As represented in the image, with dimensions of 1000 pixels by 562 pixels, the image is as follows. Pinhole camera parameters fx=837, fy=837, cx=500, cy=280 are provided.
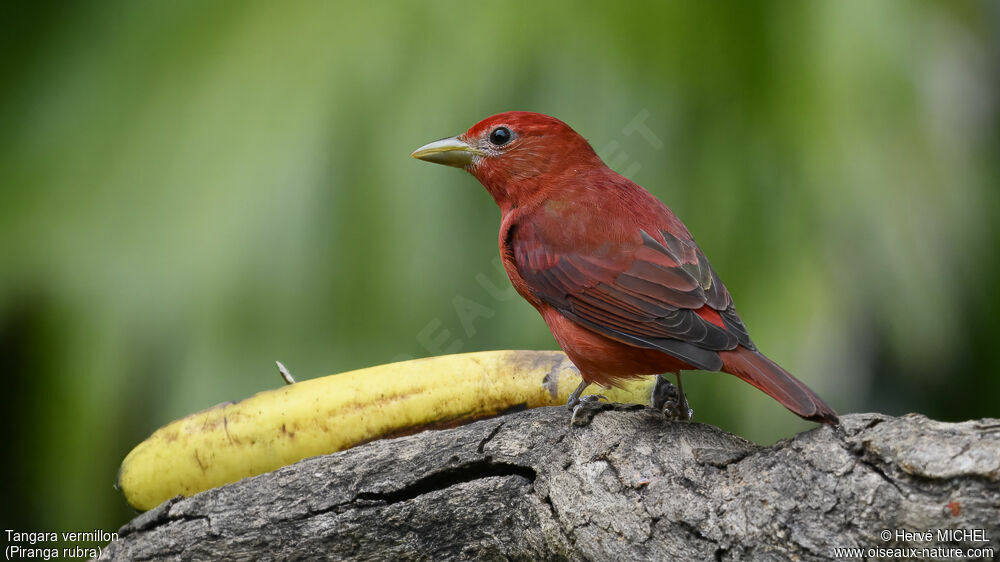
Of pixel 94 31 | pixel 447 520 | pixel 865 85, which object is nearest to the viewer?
pixel 447 520

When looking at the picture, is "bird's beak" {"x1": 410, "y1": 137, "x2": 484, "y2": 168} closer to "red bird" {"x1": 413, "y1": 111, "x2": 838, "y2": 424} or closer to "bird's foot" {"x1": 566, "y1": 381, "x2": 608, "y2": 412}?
"red bird" {"x1": 413, "y1": 111, "x2": 838, "y2": 424}

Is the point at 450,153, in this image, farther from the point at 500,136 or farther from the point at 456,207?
the point at 456,207

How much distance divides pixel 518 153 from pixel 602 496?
975 millimetres

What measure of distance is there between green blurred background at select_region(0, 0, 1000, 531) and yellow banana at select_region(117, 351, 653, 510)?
1.90ft

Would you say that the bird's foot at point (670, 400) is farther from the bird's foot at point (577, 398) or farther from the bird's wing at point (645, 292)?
the bird's wing at point (645, 292)

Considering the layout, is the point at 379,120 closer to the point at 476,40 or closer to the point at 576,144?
the point at 476,40

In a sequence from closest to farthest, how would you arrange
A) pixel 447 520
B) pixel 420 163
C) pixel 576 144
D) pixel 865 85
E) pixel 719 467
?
pixel 719 467 → pixel 447 520 → pixel 576 144 → pixel 865 85 → pixel 420 163

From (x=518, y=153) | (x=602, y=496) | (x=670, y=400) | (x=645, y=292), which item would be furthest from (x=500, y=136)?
(x=602, y=496)

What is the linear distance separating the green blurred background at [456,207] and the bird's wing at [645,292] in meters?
0.78

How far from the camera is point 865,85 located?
250 cm

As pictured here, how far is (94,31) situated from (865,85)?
2683 mm

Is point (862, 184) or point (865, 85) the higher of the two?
point (865, 85)

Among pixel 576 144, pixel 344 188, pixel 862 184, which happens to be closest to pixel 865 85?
pixel 862 184

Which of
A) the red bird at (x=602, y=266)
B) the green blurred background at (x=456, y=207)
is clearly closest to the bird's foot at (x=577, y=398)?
the red bird at (x=602, y=266)
